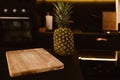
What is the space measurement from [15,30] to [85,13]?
3.92 ft

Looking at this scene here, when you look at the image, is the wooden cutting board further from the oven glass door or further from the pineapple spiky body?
the oven glass door

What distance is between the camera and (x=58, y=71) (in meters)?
1.44

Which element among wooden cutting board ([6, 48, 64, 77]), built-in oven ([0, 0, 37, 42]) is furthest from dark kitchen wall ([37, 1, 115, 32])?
wooden cutting board ([6, 48, 64, 77])

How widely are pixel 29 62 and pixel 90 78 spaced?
154cm

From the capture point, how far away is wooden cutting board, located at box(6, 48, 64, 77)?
140cm

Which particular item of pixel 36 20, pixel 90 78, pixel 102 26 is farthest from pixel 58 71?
pixel 102 26

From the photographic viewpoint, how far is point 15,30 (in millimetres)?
3291

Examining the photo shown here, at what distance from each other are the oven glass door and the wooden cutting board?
1.39 meters

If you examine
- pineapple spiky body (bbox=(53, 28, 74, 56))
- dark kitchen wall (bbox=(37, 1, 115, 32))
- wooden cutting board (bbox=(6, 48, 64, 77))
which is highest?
dark kitchen wall (bbox=(37, 1, 115, 32))

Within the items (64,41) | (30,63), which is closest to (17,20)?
(64,41)

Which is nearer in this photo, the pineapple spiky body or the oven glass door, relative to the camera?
the pineapple spiky body

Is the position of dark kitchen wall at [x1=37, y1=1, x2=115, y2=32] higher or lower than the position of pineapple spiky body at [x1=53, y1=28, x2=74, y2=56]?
higher

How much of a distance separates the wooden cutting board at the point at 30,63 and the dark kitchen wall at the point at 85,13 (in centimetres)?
168

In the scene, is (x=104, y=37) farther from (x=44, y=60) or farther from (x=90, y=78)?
(x=44, y=60)
